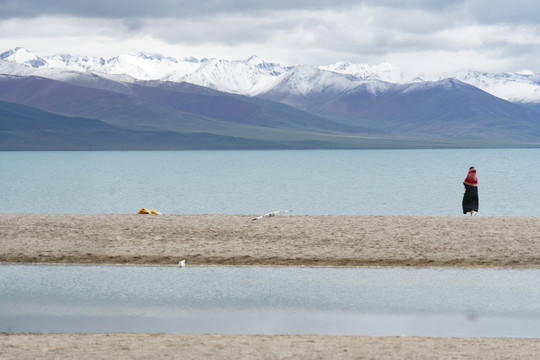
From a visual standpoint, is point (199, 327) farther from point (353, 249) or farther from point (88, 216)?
point (88, 216)

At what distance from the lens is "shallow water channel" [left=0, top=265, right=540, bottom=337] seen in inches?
496

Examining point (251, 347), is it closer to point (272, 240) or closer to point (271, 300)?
point (271, 300)

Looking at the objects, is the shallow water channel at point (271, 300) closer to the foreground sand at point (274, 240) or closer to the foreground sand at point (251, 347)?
the foreground sand at point (251, 347)

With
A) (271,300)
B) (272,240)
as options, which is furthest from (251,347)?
(272,240)

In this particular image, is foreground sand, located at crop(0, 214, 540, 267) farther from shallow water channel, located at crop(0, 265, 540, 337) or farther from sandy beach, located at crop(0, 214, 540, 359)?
shallow water channel, located at crop(0, 265, 540, 337)

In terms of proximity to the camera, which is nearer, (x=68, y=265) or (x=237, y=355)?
(x=237, y=355)

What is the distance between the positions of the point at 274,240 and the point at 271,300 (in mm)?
5981

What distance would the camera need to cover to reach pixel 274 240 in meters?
20.6

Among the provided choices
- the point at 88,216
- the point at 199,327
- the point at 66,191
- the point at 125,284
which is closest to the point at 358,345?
the point at 199,327

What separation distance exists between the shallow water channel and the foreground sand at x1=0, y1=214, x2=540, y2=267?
2.87 feet

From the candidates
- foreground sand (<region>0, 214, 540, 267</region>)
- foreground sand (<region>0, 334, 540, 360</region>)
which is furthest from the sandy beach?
foreground sand (<region>0, 334, 540, 360</region>)

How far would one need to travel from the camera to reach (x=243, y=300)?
47.9 ft

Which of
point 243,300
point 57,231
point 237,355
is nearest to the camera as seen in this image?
point 237,355

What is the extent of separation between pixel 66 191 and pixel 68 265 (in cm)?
4386
